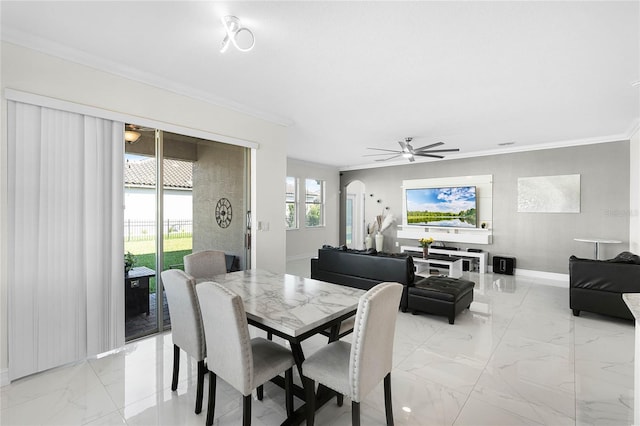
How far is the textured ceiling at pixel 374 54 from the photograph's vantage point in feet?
6.68

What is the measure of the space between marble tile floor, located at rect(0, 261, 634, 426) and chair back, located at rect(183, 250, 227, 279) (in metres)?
0.78

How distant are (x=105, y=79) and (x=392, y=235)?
23.4 ft

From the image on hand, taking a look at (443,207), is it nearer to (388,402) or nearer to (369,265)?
(369,265)

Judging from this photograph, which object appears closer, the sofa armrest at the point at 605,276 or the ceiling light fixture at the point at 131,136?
the ceiling light fixture at the point at 131,136

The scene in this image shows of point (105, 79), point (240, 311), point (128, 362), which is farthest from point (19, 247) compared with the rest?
point (240, 311)

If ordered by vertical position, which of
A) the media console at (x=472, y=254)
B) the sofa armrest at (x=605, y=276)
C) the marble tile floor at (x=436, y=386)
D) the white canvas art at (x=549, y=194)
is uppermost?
the white canvas art at (x=549, y=194)

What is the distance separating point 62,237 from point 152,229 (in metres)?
0.78

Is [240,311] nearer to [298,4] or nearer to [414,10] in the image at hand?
[298,4]

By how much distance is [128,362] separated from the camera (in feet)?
8.79

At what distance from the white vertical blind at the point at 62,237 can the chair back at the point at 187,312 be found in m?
1.11

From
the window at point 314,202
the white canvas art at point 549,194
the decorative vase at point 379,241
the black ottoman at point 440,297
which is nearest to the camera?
the black ottoman at point 440,297

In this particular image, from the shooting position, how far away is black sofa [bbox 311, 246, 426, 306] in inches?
154

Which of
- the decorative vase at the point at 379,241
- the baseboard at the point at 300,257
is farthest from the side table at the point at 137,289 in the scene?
the decorative vase at the point at 379,241

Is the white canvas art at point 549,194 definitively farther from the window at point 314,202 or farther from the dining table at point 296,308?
the dining table at point 296,308
